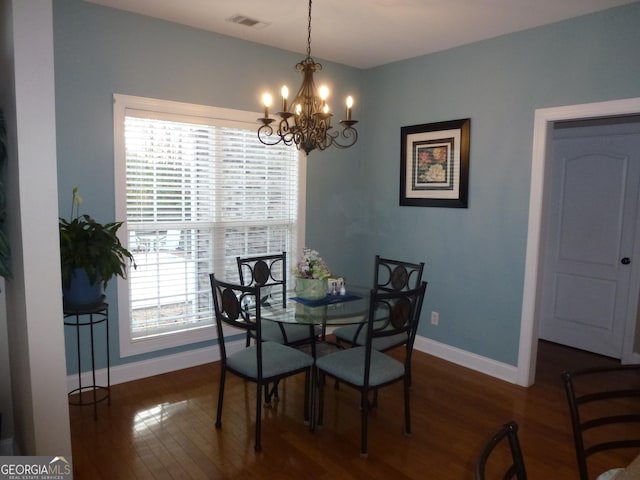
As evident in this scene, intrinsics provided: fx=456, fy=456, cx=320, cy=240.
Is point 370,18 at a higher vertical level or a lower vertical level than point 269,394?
higher

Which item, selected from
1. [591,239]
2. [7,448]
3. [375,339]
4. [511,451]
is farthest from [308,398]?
[591,239]

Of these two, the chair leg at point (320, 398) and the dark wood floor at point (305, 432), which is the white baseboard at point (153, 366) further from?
the chair leg at point (320, 398)

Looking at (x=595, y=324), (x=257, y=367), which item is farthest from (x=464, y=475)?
(x=595, y=324)

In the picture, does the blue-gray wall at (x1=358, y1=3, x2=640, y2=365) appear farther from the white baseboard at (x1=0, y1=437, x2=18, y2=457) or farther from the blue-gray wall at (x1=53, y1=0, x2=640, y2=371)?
the white baseboard at (x1=0, y1=437, x2=18, y2=457)

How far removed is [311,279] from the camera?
3.08 metres

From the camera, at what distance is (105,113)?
3225mm

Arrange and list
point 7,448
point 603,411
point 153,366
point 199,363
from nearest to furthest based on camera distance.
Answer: point 7,448, point 603,411, point 153,366, point 199,363

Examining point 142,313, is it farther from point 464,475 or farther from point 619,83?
point 619,83

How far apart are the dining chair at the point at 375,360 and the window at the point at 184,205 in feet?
4.75

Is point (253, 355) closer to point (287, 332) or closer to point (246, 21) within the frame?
point (287, 332)

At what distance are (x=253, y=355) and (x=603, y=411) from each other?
2456 mm

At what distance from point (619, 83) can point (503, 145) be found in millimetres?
867

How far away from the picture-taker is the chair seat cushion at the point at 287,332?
3.28 m

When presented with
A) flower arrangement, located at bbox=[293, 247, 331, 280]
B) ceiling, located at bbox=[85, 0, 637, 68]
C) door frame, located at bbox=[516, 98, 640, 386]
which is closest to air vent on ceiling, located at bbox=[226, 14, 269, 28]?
ceiling, located at bbox=[85, 0, 637, 68]
